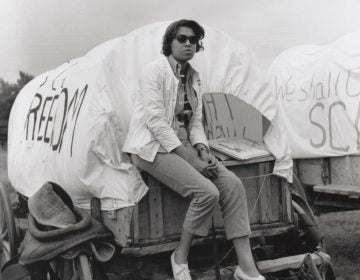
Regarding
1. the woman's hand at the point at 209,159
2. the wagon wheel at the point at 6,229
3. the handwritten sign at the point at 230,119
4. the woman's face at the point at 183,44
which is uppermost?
the woman's face at the point at 183,44

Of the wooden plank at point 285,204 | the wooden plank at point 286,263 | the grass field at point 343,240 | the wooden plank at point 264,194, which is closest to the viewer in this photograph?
the wooden plank at point 286,263

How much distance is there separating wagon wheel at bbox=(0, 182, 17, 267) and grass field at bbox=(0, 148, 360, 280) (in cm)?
67

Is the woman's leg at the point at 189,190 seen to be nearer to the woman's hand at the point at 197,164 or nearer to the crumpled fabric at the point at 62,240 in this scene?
the woman's hand at the point at 197,164

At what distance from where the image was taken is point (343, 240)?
24.1 feet

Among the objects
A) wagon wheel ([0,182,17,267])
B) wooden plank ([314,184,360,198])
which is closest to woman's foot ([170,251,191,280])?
wooden plank ([314,184,360,198])

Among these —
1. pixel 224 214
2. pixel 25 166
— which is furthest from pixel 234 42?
pixel 25 166

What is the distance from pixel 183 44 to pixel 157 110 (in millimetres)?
550

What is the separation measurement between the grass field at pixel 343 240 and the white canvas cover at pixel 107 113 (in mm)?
1898

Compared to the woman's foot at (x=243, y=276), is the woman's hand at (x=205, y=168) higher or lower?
higher

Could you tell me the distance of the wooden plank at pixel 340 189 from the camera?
5166mm

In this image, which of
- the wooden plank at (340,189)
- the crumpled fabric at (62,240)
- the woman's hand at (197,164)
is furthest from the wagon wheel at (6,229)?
the wooden plank at (340,189)

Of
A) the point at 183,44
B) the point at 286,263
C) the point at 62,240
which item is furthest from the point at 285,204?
the point at 62,240

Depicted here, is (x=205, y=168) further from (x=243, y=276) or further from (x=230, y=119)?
(x=230, y=119)

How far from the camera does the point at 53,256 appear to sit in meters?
3.80
